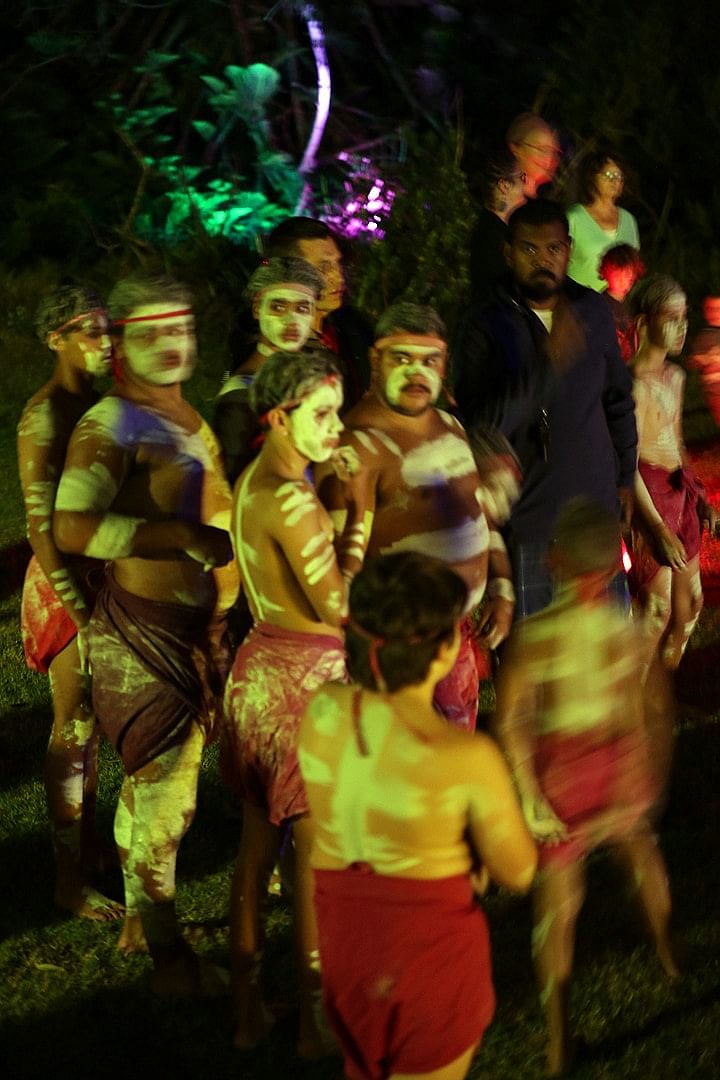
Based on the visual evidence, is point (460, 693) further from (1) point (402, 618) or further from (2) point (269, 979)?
(1) point (402, 618)

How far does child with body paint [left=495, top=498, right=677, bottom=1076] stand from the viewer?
3.87m

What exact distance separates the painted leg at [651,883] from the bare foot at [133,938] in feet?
5.09

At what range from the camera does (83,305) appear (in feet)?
15.9

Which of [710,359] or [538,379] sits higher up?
[538,379]

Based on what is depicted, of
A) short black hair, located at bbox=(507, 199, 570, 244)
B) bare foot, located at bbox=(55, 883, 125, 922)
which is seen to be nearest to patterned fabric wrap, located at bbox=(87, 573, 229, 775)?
bare foot, located at bbox=(55, 883, 125, 922)

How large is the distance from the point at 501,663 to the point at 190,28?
14.7 meters

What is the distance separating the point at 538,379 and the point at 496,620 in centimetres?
80

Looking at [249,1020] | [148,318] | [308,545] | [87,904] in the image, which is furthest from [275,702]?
[87,904]

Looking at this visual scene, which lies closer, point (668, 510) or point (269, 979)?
point (269, 979)

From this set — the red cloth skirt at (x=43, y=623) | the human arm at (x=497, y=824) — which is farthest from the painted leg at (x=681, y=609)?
the human arm at (x=497, y=824)

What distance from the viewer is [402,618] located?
2984 mm

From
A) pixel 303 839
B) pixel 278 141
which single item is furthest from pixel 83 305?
pixel 278 141

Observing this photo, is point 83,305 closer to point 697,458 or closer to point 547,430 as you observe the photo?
point 547,430

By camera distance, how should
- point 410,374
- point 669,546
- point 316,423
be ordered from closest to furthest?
point 316,423 → point 410,374 → point 669,546
